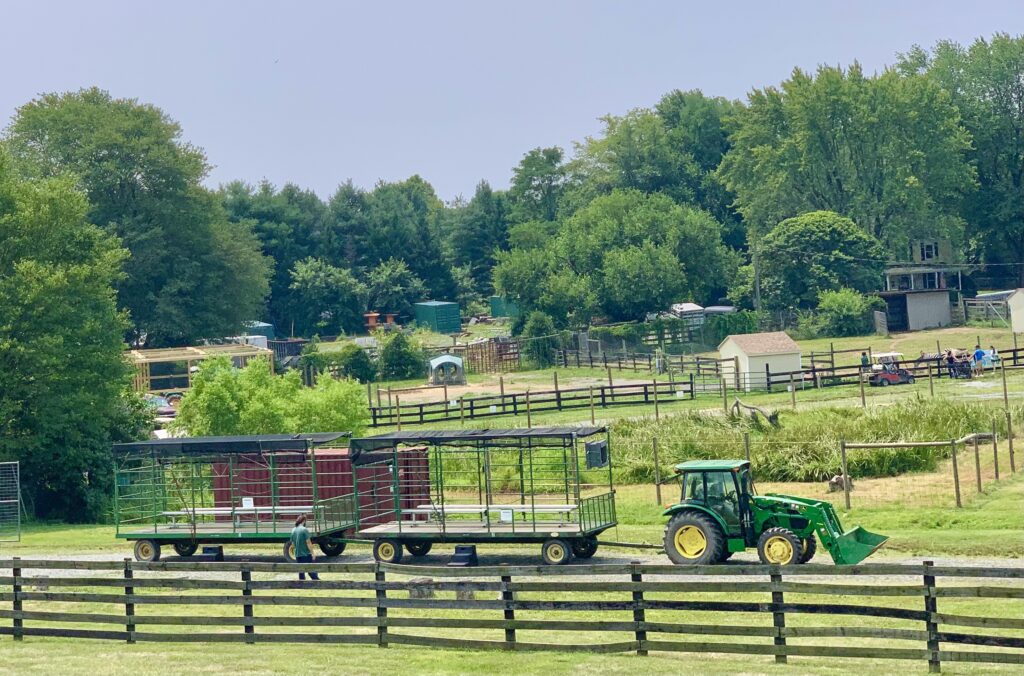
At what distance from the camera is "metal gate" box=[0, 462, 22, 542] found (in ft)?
124

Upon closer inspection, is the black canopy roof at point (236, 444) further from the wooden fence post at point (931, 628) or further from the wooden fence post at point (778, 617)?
the wooden fence post at point (931, 628)

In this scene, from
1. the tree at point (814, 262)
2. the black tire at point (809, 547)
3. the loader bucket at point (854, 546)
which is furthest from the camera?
the tree at point (814, 262)

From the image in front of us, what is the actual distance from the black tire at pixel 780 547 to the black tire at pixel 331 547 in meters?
10.1

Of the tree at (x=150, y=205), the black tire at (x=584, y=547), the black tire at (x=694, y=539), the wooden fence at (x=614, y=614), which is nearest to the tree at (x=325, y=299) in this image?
the tree at (x=150, y=205)

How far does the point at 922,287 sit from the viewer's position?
109000 mm

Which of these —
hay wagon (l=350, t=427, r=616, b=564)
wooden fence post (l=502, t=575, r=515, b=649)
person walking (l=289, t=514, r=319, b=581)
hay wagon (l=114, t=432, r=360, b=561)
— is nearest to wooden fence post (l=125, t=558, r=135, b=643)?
wooden fence post (l=502, t=575, r=515, b=649)

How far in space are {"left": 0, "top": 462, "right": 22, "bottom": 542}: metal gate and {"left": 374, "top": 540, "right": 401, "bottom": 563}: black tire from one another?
41.0 ft

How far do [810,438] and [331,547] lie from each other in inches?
626

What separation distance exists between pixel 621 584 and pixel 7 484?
94.8 feet

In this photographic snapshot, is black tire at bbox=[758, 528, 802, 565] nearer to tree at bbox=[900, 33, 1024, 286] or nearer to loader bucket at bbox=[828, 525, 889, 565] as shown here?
loader bucket at bbox=[828, 525, 889, 565]

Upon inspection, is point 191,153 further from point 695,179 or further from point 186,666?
point 186,666

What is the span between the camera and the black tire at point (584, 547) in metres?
28.1

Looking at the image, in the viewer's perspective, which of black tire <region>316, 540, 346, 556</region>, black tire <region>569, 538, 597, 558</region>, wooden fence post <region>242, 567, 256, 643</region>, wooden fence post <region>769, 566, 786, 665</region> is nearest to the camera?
wooden fence post <region>769, 566, 786, 665</region>

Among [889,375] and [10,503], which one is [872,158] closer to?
[889,375]
